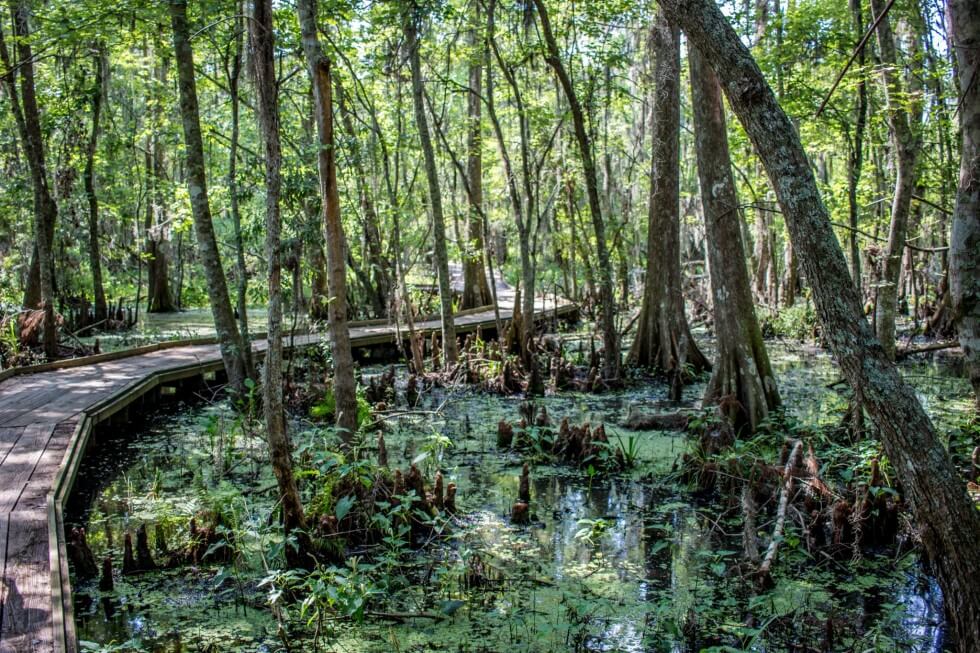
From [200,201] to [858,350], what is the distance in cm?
729

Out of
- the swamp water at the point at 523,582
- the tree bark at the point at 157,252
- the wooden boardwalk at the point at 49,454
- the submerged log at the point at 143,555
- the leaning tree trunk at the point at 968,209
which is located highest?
the tree bark at the point at 157,252

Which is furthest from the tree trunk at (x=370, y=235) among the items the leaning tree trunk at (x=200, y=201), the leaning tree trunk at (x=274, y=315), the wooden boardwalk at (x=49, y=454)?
the leaning tree trunk at (x=274, y=315)

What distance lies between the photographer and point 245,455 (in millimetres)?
7324

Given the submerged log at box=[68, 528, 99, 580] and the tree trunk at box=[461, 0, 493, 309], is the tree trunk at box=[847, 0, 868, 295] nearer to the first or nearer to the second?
the tree trunk at box=[461, 0, 493, 309]

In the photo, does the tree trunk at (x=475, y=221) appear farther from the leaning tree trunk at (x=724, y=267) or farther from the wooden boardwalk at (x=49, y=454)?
the leaning tree trunk at (x=724, y=267)

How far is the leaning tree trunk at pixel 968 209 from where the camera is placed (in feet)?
12.9

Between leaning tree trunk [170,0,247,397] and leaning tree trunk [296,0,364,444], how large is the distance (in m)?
3.00

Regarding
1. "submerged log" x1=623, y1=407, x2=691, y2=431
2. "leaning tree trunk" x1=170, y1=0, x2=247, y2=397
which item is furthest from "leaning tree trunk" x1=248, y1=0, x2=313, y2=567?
"submerged log" x1=623, y1=407, x2=691, y2=431

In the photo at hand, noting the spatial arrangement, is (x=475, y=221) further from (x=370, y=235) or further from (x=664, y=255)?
(x=664, y=255)

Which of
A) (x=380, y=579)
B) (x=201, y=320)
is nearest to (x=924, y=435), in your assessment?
(x=380, y=579)

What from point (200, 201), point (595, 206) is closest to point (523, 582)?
point (200, 201)

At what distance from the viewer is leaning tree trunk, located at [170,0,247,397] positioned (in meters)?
8.68

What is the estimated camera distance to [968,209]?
393cm

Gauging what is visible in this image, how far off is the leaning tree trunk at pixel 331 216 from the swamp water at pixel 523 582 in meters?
0.81
